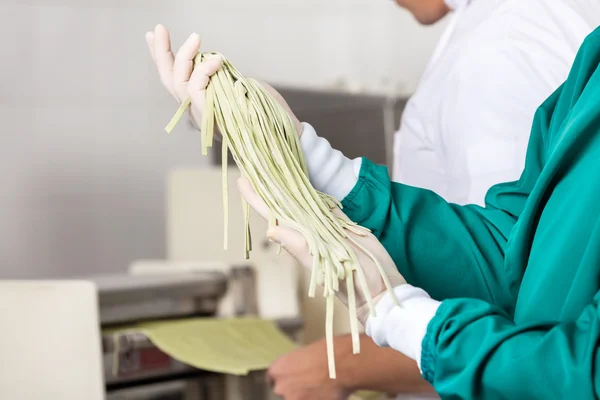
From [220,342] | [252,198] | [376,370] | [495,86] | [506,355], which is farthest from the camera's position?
[220,342]

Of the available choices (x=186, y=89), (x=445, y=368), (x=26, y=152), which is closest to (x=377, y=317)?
(x=445, y=368)

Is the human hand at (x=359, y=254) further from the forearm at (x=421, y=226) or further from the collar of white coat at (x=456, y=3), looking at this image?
the collar of white coat at (x=456, y=3)

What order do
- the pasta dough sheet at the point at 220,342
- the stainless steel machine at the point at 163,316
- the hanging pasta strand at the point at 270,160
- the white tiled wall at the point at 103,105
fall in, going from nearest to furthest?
1. the hanging pasta strand at the point at 270,160
2. the pasta dough sheet at the point at 220,342
3. the stainless steel machine at the point at 163,316
4. the white tiled wall at the point at 103,105

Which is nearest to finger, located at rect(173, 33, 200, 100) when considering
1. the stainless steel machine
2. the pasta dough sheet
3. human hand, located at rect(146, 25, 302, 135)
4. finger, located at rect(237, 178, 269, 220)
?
human hand, located at rect(146, 25, 302, 135)

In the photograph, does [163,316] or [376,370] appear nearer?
[376,370]

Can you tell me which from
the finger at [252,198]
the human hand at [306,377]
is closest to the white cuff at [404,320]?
the finger at [252,198]

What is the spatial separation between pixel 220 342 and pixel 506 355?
0.96 m

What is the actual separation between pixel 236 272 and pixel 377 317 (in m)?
1.18

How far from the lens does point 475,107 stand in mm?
989

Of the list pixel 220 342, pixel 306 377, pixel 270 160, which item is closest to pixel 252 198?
pixel 270 160

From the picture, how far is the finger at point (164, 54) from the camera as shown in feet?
2.36

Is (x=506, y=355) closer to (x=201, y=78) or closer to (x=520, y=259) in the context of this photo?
(x=520, y=259)

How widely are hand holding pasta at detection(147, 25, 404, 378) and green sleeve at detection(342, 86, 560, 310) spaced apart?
6 centimetres

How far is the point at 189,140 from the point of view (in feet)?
9.05
